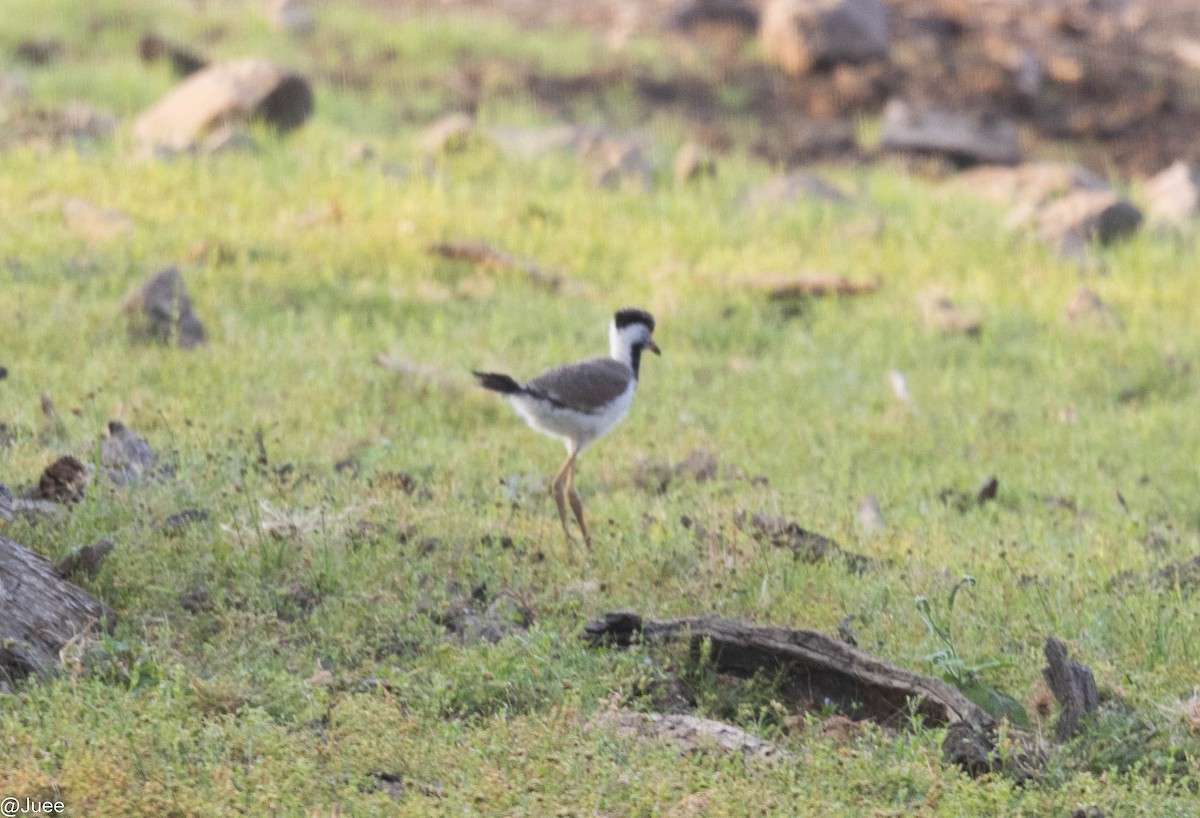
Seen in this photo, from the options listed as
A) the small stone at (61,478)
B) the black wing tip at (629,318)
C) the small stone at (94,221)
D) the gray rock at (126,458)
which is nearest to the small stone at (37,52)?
the small stone at (94,221)

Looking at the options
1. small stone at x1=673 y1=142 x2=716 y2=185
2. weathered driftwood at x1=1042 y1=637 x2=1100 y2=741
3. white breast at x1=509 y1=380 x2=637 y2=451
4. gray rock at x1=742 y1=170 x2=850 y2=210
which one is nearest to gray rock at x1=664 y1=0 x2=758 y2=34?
small stone at x1=673 y1=142 x2=716 y2=185

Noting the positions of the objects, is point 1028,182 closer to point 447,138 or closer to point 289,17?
point 447,138

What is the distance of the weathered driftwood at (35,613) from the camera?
564 centimetres

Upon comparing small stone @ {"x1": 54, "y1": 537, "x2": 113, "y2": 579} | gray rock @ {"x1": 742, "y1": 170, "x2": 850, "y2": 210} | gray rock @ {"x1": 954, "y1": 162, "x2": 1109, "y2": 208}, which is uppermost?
small stone @ {"x1": 54, "y1": 537, "x2": 113, "y2": 579}

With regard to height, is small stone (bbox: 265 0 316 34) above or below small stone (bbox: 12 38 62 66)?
above

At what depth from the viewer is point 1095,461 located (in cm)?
1066

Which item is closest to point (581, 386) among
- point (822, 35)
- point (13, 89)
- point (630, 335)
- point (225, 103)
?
point (630, 335)

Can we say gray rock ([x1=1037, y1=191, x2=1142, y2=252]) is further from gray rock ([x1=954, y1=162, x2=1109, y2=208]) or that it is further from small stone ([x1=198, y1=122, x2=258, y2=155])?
small stone ([x1=198, y1=122, x2=258, y2=155])

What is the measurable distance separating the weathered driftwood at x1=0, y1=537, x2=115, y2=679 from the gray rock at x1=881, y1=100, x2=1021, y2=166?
14912 millimetres

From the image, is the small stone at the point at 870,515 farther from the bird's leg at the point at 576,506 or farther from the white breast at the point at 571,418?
the bird's leg at the point at 576,506

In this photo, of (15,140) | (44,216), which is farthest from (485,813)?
(15,140)

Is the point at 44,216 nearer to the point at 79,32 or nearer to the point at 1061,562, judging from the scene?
the point at 79,32

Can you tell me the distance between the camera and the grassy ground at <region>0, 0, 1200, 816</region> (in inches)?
210

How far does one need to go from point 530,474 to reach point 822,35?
1405 centimetres
